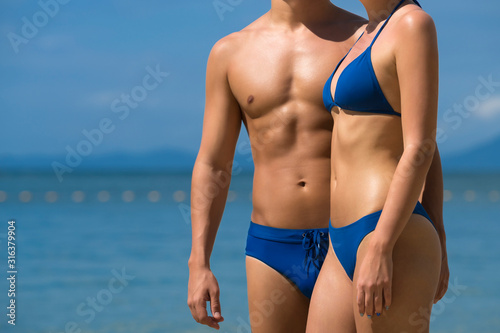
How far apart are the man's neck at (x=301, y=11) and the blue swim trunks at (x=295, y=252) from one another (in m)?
0.88

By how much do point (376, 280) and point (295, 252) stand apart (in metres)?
0.73

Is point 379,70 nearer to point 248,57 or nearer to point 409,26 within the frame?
point 409,26

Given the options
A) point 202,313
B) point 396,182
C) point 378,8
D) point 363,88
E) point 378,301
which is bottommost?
point 378,301

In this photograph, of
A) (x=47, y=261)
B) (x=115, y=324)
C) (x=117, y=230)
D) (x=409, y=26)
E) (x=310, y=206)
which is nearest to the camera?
(x=409, y=26)

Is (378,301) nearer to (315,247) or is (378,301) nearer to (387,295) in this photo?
(387,295)

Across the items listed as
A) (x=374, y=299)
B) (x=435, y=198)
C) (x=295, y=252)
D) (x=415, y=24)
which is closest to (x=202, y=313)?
(x=295, y=252)

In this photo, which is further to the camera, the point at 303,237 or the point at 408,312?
the point at 303,237

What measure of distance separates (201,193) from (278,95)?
0.56m

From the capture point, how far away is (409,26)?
92.2 inches

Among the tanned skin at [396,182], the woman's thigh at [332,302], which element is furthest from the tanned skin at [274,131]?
the tanned skin at [396,182]

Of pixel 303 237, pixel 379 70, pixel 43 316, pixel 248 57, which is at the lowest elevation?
pixel 303 237

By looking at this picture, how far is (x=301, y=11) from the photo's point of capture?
318 cm

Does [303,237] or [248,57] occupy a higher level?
[248,57]

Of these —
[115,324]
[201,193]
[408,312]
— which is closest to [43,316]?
[115,324]
